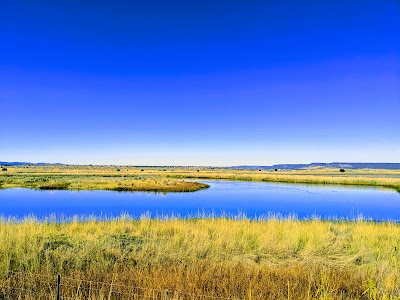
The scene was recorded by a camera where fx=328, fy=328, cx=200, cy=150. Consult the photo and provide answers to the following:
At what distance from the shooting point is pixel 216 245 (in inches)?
434

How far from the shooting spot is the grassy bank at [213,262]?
7.01 metres

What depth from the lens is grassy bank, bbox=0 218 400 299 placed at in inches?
276

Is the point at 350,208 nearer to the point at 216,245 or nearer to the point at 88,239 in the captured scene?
the point at 216,245

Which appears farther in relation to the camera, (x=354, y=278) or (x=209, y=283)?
(x=354, y=278)

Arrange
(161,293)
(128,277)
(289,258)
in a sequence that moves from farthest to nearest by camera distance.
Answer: (289,258), (128,277), (161,293)

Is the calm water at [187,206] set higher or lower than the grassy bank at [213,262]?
lower

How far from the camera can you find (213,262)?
30.4 ft

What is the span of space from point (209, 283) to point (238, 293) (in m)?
0.75

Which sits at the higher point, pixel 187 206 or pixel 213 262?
pixel 213 262

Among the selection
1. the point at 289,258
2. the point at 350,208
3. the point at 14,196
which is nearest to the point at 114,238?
the point at 289,258

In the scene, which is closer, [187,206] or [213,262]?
[213,262]

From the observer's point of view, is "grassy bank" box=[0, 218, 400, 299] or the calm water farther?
the calm water

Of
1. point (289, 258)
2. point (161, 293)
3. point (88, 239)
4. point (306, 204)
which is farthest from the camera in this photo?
point (306, 204)

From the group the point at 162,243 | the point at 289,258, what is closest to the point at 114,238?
the point at 162,243
